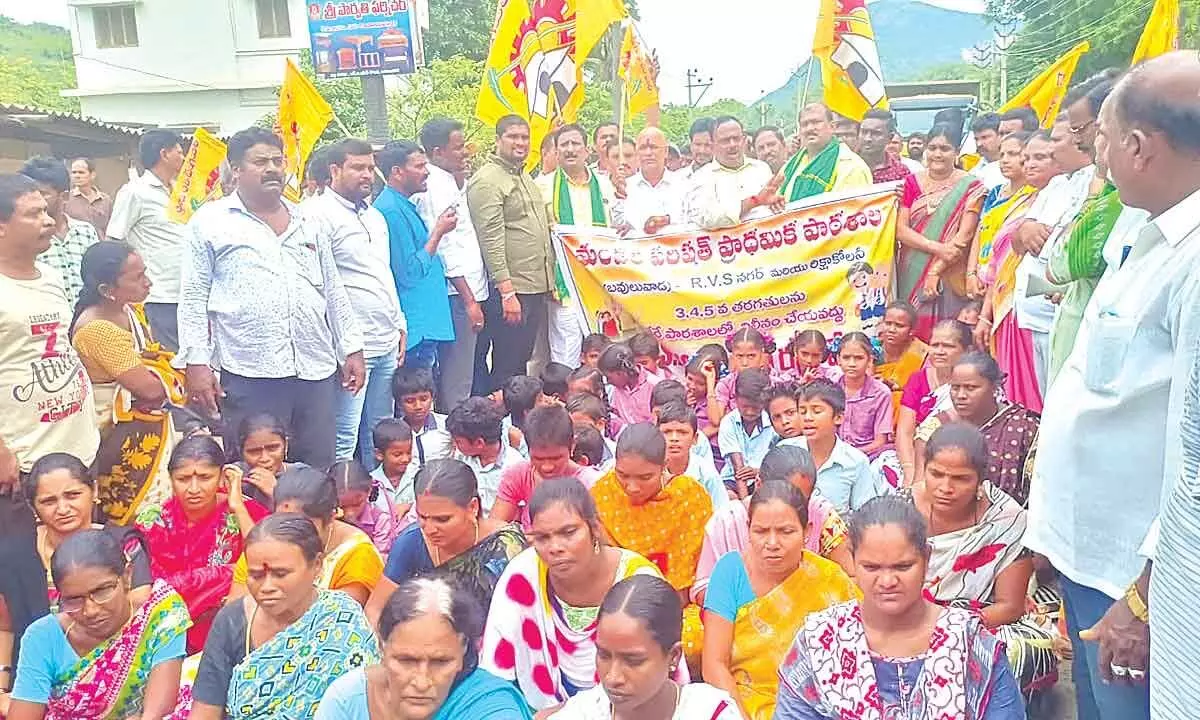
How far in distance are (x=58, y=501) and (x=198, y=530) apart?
514mm

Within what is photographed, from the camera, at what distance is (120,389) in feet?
14.2

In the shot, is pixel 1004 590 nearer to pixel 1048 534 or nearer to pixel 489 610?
pixel 1048 534

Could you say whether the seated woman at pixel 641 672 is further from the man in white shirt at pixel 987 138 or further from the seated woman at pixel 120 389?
the man in white shirt at pixel 987 138

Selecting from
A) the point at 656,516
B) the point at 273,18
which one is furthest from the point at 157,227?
the point at 273,18

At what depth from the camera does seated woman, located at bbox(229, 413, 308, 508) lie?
13.8 feet

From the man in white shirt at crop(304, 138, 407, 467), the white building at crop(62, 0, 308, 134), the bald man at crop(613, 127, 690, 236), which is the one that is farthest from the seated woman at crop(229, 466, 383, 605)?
the white building at crop(62, 0, 308, 134)

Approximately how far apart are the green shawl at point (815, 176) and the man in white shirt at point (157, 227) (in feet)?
12.7

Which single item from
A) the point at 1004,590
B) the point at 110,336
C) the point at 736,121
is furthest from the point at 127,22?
the point at 1004,590

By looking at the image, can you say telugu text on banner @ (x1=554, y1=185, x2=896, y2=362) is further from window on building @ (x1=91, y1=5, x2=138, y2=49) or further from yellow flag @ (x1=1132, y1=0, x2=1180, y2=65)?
window on building @ (x1=91, y1=5, x2=138, y2=49)

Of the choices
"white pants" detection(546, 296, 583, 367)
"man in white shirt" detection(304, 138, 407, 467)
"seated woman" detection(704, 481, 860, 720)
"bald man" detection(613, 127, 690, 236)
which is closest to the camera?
"seated woman" detection(704, 481, 860, 720)

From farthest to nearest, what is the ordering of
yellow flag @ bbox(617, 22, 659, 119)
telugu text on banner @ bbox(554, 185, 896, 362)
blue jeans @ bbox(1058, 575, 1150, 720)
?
yellow flag @ bbox(617, 22, 659, 119) < telugu text on banner @ bbox(554, 185, 896, 362) < blue jeans @ bbox(1058, 575, 1150, 720)

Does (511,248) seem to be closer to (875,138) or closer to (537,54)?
(537,54)

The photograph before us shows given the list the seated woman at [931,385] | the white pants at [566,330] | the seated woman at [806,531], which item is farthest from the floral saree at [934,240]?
the seated woman at [806,531]

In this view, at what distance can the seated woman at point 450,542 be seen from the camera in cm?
345
